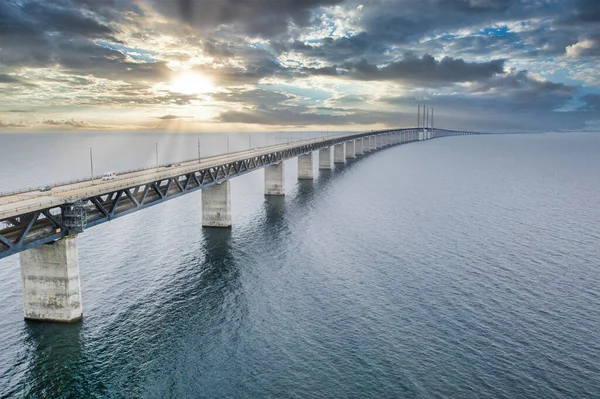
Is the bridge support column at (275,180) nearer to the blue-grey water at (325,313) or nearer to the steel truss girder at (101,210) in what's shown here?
the steel truss girder at (101,210)

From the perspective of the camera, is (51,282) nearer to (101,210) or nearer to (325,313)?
(101,210)

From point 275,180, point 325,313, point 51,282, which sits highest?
point 275,180

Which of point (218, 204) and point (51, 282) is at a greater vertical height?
point (218, 204)

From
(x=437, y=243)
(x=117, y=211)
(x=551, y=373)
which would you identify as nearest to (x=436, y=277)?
(x=437, y=243)

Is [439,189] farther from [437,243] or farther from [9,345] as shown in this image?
[9,345]

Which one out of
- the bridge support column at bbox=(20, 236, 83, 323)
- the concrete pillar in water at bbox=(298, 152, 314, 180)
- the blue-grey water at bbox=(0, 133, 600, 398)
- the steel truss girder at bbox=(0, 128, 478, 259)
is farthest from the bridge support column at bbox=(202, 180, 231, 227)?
the concrete pillar in water at bbox=(298, 152, 314, 180)

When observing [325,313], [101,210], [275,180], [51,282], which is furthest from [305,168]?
[51,282]

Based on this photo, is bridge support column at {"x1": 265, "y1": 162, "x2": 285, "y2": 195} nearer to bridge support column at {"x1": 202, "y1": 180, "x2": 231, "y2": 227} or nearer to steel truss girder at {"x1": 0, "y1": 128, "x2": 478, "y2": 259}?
steel truss girder at {"x1": 0, "y1": 128, "x2": 478, "y2": 259}

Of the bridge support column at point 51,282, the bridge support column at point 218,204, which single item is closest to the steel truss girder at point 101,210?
the bridge support column at point 51,282
